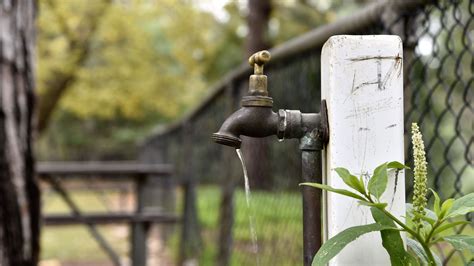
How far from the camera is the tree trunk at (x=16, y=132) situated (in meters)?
2.32

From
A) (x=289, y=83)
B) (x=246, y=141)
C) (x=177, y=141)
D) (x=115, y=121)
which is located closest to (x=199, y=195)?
(x=177, y=141)

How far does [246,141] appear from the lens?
3553 mm

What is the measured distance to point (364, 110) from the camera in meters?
0.96

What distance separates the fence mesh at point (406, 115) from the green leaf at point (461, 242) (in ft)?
0.43

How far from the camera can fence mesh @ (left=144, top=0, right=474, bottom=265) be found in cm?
149

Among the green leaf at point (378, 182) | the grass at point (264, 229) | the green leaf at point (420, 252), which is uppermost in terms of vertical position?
the green leaf at point (378, 182)

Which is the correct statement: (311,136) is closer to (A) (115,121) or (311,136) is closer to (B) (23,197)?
(B) (23,197)

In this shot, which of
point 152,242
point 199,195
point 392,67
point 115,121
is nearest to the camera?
point 392,67

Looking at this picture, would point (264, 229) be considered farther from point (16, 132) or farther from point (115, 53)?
point (115, 53)

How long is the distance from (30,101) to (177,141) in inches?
177

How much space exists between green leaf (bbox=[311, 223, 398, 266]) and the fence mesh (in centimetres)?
21

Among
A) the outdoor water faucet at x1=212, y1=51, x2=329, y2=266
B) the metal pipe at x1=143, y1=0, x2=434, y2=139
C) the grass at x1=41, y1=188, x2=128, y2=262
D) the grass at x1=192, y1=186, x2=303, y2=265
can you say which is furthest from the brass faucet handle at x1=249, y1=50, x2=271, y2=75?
the grass at x1=41, y1=188, x2=128, y2=262

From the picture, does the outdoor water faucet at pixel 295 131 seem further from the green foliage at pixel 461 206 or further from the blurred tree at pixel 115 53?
the blurred tree at pixel 115 53

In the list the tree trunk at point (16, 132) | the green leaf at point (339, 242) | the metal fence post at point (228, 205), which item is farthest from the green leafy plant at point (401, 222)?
the metal fence post at point (228, 205)
